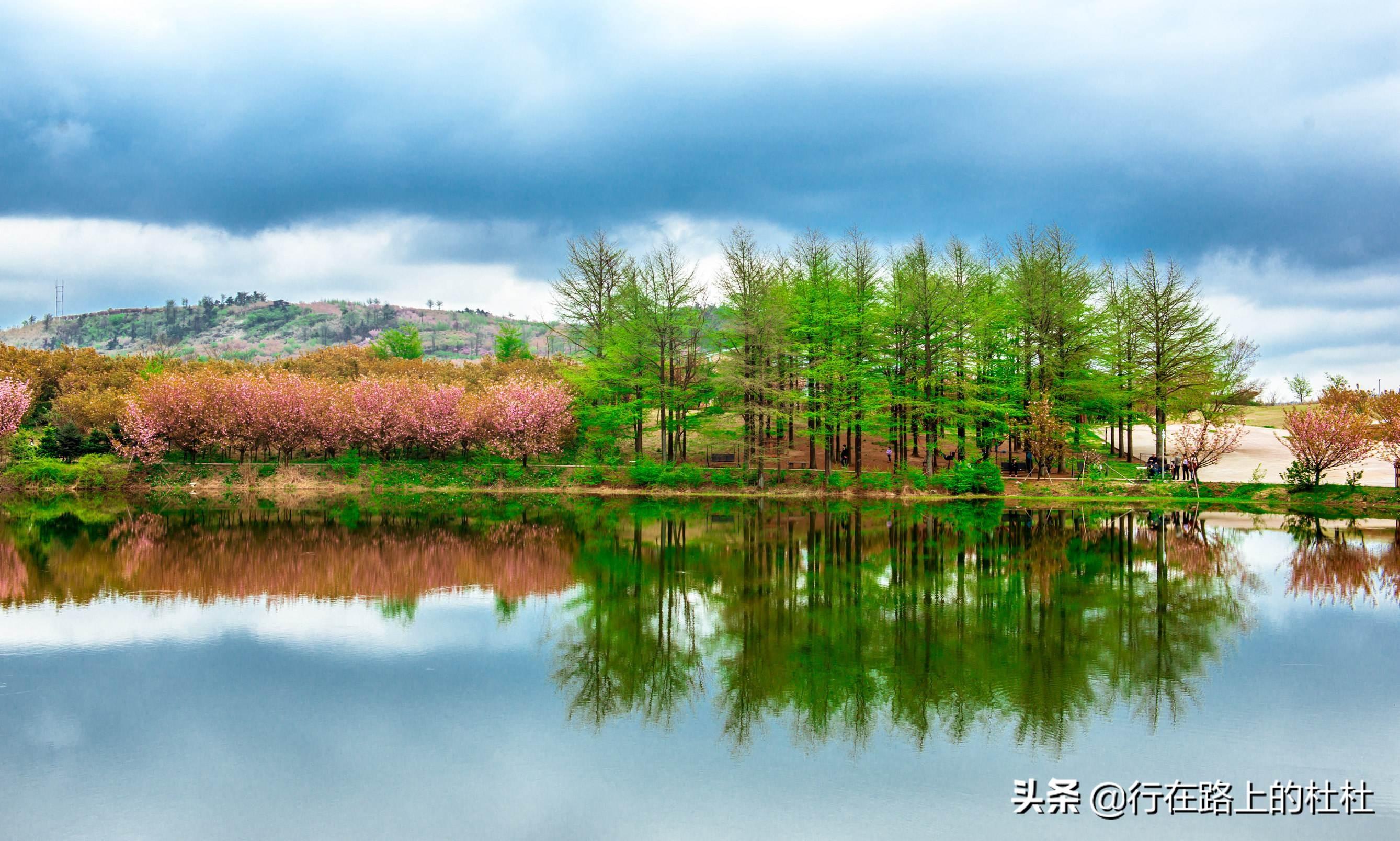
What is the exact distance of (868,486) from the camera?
4766 centimetres

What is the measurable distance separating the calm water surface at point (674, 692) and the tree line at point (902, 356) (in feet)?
79.6

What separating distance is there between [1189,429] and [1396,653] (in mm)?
37127

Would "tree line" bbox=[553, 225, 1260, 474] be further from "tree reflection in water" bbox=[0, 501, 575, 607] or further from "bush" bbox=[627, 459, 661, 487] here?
"tree reflection in water" bbox=[0, 501, 575, 607]

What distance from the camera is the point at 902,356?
50.3 m

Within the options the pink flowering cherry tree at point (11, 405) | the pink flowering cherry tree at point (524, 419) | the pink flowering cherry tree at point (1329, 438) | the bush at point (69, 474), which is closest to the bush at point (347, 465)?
the pink flowering cherry tree at point (524, 419)

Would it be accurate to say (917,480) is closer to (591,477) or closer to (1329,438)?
(591,477)

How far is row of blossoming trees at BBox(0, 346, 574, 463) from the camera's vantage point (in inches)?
2024

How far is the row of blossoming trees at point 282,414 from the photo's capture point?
169 ft

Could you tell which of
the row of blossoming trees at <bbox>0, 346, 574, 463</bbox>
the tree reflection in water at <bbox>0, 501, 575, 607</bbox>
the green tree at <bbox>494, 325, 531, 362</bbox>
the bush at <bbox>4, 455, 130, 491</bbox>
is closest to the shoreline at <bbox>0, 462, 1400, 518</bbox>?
the bush at <bbox>4, 455, 130, 491</bbox>

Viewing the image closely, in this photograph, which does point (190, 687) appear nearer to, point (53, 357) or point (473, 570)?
point (473, 570)

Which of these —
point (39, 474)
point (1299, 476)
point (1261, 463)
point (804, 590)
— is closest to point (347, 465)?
point (39, 474)

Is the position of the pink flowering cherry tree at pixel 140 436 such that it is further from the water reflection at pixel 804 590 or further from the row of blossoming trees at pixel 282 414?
the water reflection at pixel 804 590

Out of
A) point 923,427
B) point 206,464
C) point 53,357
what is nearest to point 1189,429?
point 923,427

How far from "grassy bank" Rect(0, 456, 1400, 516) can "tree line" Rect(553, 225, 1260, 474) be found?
77.9 inches
